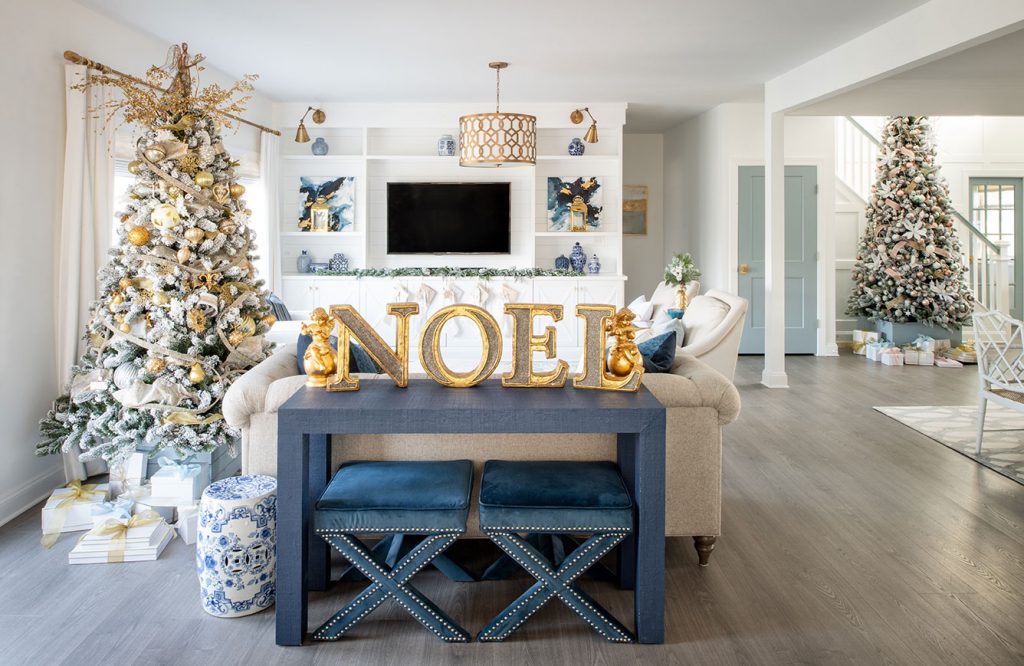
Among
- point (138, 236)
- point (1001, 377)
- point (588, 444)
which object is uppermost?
point (138, 236)

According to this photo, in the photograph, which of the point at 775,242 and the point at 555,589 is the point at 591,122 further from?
the point at 555,589

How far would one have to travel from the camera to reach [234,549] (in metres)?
2.65

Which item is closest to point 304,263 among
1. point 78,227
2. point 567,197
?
point 567,197

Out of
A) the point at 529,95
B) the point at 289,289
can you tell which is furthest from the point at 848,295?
the point at 289,289

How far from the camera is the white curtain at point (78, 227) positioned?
4.15 metres

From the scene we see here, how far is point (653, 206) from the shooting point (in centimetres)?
1042

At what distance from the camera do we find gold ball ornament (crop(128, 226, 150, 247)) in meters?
3.80

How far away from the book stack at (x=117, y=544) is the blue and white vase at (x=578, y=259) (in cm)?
553

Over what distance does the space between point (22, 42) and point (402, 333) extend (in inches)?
106

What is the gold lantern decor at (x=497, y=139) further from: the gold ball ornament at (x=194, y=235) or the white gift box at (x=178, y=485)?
the white gift box at (x=178, y=485)

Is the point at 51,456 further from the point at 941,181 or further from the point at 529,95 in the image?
the point at 941,181

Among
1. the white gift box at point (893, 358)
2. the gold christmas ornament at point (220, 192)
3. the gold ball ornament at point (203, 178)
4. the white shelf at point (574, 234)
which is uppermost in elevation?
the white shelf at point (574, 234)

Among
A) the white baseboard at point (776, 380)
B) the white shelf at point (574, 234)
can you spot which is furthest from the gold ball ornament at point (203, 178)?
the white baseboard at point (776, 380)

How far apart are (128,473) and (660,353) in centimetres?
259
